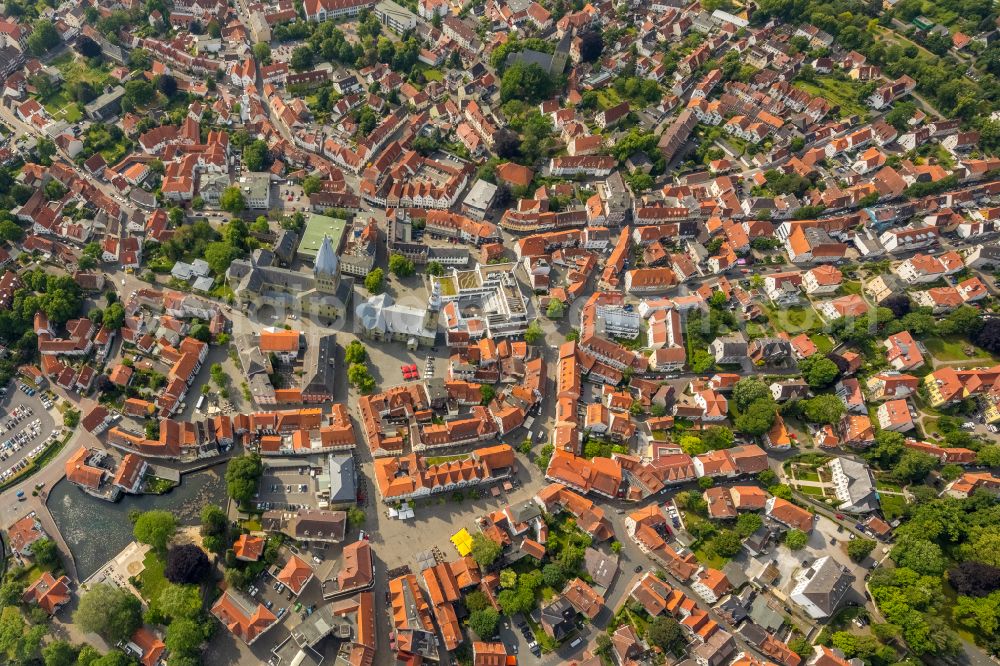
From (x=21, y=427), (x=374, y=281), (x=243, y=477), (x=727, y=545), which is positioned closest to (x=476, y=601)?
(x=727, y=545)

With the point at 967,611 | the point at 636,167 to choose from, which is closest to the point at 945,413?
the point at 967,611

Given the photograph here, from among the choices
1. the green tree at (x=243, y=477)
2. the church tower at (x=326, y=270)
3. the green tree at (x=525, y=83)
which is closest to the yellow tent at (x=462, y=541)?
the green tree at (x=243, y=477)

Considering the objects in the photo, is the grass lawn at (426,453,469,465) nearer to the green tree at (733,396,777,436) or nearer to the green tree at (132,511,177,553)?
the green tree at (132,511,177,553)

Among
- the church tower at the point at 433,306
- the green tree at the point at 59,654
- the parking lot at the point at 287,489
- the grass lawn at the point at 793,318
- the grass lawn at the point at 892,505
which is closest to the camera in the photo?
the green tree at the point at 59,654

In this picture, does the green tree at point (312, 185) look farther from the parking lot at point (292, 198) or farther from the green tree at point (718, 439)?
the green tree at point (718, 439)

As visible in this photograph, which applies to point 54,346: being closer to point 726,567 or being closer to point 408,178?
point 408,178

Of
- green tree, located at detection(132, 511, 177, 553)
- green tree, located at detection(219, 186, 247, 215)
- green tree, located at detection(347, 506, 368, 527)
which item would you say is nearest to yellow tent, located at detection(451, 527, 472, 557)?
green tree, located at detection(347, 506, 368, 527)
